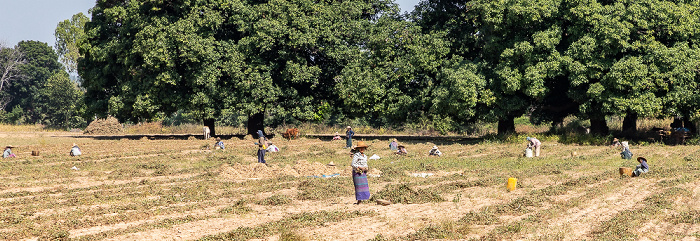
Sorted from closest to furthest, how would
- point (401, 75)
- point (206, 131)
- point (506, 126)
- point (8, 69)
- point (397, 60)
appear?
1. point (401, 75)
2. point (397, 60)
3. point (506, 126)
4. point (206, 131)
5. point (8, 69)

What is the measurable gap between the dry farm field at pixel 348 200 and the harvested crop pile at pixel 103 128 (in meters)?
34.0

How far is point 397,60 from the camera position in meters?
45.8

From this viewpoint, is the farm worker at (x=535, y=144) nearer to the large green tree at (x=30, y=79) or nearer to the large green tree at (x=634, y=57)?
the large green tree at (x=634, y=57)

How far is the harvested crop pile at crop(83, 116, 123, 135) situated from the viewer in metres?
65.1

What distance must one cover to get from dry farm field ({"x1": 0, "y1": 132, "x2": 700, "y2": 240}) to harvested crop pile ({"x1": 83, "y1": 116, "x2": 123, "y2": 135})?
3400 cm

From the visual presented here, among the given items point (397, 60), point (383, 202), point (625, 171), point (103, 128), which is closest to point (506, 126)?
point (397, 60)

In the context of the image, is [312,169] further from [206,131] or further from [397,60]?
[206,131]

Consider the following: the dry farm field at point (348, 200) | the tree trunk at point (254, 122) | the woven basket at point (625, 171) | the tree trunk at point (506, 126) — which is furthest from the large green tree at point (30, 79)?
the woven basket at point (625, 171)

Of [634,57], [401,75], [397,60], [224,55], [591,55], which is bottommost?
[401,75]


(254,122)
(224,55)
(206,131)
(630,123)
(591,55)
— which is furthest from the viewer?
(254,122)

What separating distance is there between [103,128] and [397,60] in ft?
109

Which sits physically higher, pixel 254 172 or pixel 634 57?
pixel 634 57

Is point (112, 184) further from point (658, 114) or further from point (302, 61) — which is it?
point (658, 114)

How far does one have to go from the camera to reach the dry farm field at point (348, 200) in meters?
14.4
